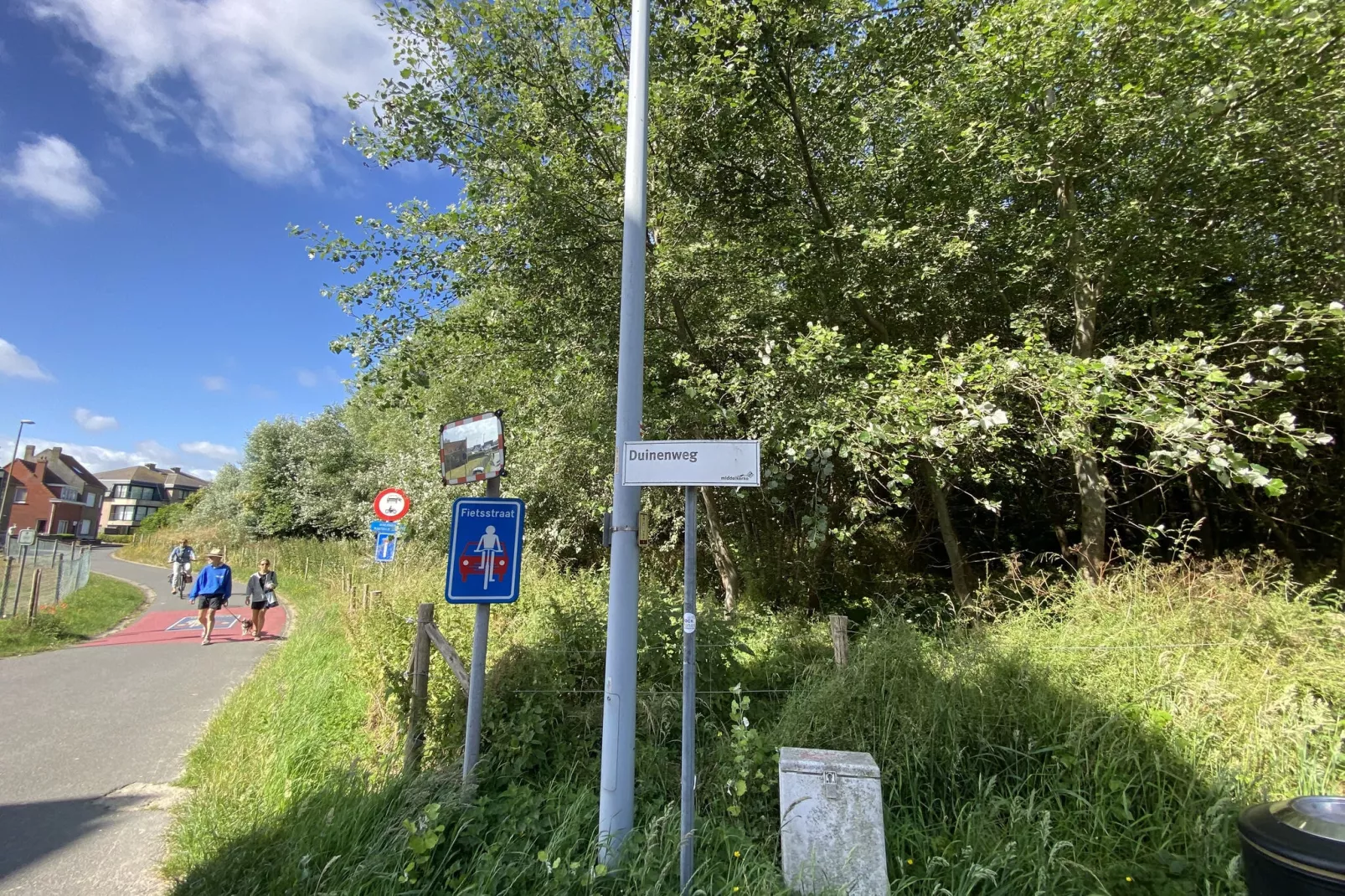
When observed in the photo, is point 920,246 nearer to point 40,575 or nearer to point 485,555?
point 485,555

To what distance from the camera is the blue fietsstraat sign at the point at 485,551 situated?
11.7ft

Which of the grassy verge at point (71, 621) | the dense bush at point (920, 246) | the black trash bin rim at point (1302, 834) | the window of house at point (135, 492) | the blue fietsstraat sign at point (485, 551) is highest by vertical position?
the window of house at point (135, 492)

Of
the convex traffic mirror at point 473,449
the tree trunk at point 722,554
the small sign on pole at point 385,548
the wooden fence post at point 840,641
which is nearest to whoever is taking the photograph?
the convex traffic mirror at point 473,449

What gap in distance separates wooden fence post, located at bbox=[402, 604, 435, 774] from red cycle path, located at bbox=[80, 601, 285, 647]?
923 centimetres

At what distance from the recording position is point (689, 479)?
2961 millimetres

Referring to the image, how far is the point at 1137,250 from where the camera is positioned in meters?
6.55

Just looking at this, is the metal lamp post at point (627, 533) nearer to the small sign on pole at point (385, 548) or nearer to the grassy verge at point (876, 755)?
the grassy verge at point (876, 755)

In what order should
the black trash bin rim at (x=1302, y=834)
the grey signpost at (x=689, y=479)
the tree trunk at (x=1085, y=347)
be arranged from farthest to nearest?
the tree trunk at (x=1085, y=347) < the grey signpost at (x=689, y=479) < the black trash bin rim at (x=1302, y=834)

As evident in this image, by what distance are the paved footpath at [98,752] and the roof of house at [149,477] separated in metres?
92.2

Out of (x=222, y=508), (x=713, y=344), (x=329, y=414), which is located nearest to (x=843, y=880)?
(x=713, y=344)

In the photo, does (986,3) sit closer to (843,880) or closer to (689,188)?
(689,188)

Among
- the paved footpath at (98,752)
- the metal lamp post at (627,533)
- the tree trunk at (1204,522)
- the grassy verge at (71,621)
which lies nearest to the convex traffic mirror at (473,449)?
the metal lamp post at (627,533)

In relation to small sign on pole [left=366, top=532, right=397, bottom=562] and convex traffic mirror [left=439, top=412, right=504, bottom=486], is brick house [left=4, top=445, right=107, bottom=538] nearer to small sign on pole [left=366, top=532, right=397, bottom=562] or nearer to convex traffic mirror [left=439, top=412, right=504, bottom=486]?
small sign on pole [left=366, top=532, right=397, bottom=562]

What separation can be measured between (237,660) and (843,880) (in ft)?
31.2
